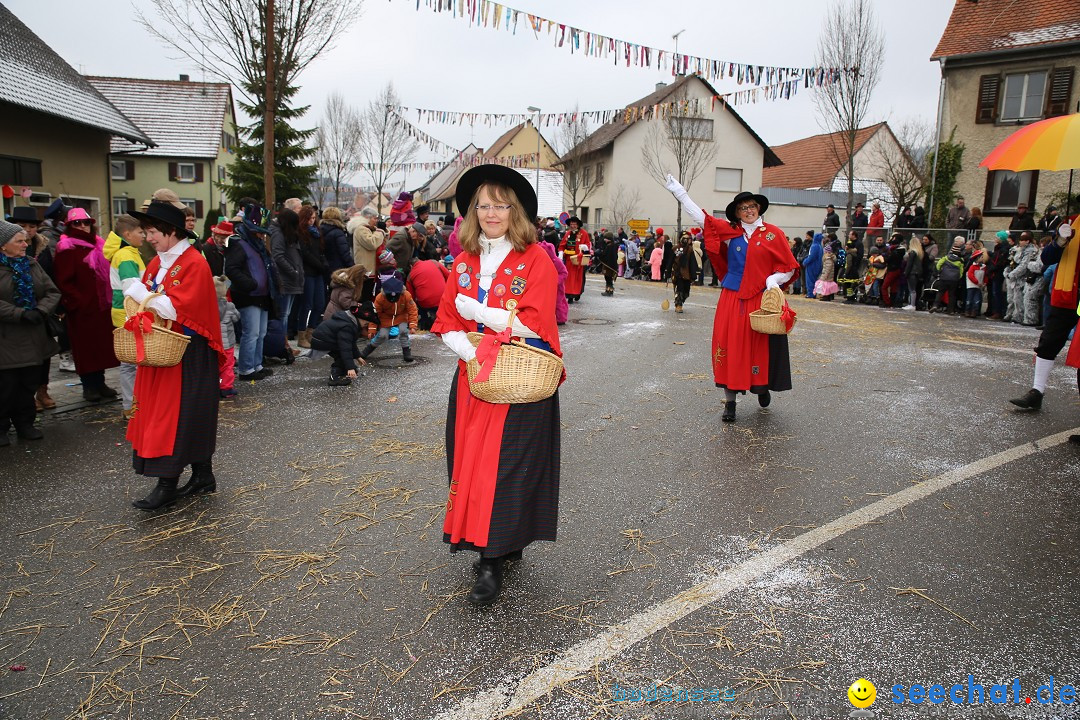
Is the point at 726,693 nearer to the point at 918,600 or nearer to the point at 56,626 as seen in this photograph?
the point at 918,600

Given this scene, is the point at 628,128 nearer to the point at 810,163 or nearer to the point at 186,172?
the point at 810,163

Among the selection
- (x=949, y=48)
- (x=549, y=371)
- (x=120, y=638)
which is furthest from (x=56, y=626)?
(x=949, y=48)

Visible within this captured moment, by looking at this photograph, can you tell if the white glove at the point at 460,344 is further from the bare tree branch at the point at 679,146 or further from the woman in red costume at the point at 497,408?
the bare tree branch at the point at 679,146

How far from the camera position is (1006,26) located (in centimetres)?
2309

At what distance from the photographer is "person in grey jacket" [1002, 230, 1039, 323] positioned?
13758 mm

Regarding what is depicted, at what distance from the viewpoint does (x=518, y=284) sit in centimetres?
344

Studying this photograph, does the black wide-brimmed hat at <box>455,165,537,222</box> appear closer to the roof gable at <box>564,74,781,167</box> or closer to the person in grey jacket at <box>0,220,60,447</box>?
the person in grey jacket at <box>0,220,60,447</box>

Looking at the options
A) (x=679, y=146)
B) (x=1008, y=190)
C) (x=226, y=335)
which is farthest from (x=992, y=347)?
(x=679, y=146)

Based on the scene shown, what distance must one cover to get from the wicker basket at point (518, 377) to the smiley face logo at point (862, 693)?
1749 millimetres

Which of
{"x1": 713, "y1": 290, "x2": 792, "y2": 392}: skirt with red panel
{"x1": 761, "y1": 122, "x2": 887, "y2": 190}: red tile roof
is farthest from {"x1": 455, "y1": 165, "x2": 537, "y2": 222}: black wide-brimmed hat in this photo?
{"x1": 761, "y1": 122, "x2": 887, "y2": 190}: red tile roof

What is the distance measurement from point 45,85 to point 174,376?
1757 cm

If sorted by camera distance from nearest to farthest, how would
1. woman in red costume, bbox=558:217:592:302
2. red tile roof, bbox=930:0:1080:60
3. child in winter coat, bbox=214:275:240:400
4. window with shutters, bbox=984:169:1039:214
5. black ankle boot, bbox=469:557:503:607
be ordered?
black ankle boot, bbox=469:557:503:607, child in winter coat, bbox=214:275:240:400, woman in red costume, bbox=558:217:592:302, red tile roof, bbox=930:0:1080:60, window with shutters, bbox=984:169:1039:214

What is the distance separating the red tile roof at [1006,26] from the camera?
21672 mm

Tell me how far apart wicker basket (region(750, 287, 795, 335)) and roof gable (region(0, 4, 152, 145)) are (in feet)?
52.6
